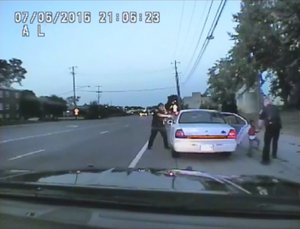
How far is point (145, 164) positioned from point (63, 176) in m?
10.2

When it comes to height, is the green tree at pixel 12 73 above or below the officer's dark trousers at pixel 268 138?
above

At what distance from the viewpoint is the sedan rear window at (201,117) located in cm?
1598

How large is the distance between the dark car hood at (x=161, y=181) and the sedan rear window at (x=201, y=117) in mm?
11452

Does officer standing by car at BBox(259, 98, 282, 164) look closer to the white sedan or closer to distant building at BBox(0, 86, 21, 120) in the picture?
the white sedan

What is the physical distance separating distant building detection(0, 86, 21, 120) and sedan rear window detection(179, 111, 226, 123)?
66003mm

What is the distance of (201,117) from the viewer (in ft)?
52.9

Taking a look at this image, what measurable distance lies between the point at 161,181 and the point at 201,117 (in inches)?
485

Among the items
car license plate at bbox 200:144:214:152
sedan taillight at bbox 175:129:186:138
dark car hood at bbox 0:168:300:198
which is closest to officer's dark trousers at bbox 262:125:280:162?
car license plate at bbox 200:144:214:152

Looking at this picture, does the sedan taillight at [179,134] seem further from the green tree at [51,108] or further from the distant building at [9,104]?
the green tree at [51,108]

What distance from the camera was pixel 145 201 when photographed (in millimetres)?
3133

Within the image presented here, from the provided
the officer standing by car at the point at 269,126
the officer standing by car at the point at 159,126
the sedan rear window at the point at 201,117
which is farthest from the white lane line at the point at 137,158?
the officer standing by car at the point at 269,126

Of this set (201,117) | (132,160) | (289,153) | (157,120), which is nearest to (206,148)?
(201,117)

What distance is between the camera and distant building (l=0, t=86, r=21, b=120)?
79.4m

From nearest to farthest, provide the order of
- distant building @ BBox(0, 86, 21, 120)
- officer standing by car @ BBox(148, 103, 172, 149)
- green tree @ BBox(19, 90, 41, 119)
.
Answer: officer standing by car @ BBox(148, 103, 172, 149) → green tree @ BBox(19, 90, 41, 119) → distant building @ BBox(0, 86, 21, 120)
